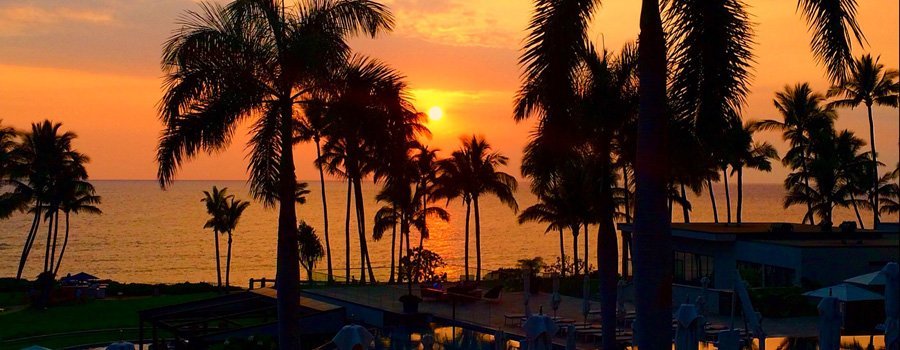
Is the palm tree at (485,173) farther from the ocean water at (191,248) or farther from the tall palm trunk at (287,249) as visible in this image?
the tall palm trunk at (287,249)

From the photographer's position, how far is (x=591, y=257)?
136 meters

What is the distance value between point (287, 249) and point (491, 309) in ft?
62.8

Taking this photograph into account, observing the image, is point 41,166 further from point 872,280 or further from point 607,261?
point 872,280

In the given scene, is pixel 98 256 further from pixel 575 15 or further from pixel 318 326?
pixel 575 15

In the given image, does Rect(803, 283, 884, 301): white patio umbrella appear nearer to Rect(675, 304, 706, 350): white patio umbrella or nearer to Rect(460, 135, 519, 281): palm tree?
Rect(675, 304, 706, 350): white patio umbrella

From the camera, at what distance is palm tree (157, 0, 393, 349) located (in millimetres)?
15930

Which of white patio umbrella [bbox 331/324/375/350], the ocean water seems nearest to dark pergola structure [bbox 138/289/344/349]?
white patio umbrella [bbox 331/324/375/350]

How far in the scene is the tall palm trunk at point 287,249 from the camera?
52.6ft

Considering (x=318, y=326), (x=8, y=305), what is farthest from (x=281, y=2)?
(x=8, y=305)

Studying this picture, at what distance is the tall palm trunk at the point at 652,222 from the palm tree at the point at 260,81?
6984 millimetres

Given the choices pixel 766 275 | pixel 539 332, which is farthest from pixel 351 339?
pixel 766 275

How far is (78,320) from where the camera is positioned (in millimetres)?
40281

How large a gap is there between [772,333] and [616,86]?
41.3 ft

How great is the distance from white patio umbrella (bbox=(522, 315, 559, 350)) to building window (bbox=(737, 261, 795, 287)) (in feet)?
76.6
